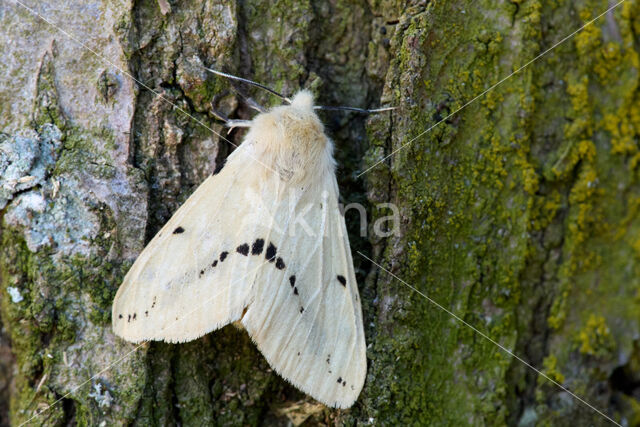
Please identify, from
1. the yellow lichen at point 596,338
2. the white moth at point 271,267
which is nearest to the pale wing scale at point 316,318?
the white moth at point 271,267

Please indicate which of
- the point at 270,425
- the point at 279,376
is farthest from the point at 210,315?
the point at 270,425

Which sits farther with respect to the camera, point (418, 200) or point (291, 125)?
point (291, 125)

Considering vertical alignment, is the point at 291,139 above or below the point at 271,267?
above

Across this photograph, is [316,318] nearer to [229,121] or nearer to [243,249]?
[243,249]

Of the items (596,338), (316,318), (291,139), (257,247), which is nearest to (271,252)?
(257,247)

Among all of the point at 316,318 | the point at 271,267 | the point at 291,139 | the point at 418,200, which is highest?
the point at 291,139

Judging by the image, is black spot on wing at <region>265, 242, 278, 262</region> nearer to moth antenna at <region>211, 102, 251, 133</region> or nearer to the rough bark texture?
the rough bark texture

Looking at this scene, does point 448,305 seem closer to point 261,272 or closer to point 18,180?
point 261,272

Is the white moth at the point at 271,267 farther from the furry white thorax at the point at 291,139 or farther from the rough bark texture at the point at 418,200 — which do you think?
→ the rough bark texture at the point at 418,200
